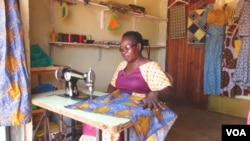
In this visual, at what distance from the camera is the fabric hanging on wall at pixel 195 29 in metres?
4.00

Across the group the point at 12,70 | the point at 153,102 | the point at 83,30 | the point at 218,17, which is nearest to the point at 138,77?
the point at 153,102

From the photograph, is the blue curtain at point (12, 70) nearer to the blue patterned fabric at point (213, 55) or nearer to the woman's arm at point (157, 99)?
the woman's arm at point (157, 99)

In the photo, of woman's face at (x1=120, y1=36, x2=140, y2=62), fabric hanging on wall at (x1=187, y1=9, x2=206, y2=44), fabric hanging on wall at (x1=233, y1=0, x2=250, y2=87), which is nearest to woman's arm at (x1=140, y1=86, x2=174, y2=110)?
woman's face at (x1=120, y1=36, x2=140, y2=62)

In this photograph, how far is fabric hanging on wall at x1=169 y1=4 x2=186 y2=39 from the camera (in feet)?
14.2

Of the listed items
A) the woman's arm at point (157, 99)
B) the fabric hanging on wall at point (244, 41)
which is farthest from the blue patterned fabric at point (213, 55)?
the woman's arm at point (157, 99)

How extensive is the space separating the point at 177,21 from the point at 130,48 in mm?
2945

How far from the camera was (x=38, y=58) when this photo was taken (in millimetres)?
2252

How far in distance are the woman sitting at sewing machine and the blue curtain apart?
1.62ft

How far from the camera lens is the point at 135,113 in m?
1.29

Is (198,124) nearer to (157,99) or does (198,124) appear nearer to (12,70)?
(157,99)

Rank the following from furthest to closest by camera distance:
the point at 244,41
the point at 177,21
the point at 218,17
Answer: the point at 177,21 → the point at 218,17 → the point at 244,41

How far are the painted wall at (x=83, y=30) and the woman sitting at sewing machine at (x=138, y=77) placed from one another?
1.23 m

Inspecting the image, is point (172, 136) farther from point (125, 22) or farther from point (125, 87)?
point (125, 22)

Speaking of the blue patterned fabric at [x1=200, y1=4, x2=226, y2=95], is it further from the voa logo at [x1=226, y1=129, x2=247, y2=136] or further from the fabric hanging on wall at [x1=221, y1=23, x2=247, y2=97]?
the voa logo at [x1=226, y1=129, x2=247, y2=136]
